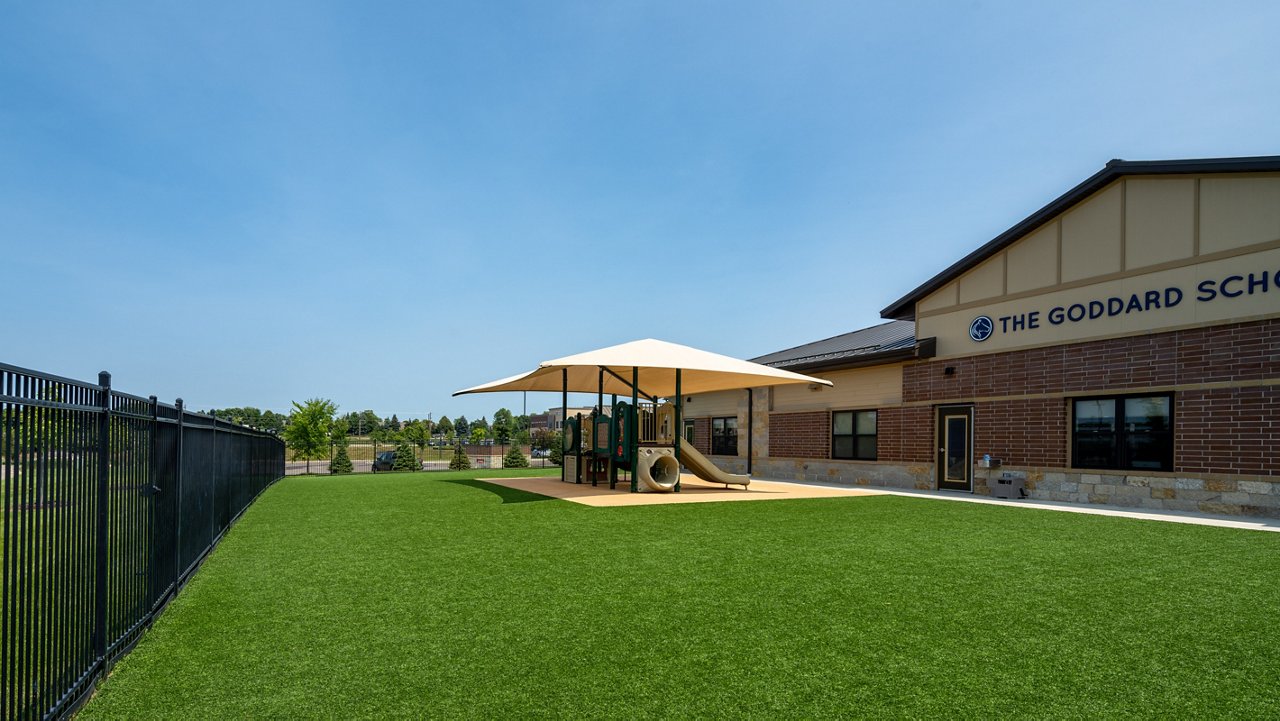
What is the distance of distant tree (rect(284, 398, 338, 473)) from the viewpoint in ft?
102

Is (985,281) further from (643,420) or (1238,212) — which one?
(643,420)

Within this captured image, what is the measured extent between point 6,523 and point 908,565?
6.82 metres

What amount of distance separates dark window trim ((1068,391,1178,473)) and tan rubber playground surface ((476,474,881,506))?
404 cm

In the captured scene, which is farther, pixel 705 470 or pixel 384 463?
pixel 384 463

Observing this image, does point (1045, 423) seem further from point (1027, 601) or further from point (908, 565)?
point (1027, 601)

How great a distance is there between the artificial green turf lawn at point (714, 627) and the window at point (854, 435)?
32.6 ft

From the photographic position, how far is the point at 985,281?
16.1 metres

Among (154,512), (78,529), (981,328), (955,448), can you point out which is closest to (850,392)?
(955,448)

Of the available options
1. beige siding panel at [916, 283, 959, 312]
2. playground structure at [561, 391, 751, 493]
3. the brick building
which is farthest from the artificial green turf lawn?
beige siding panel at [916, 283, 959, 312]

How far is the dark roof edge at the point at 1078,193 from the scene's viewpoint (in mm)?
11672

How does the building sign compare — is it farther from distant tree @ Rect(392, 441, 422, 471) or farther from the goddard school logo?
distant tree @ Rect(392, 441, 422, 471)

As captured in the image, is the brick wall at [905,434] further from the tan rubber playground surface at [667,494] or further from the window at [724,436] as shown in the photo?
the window at [724,436]

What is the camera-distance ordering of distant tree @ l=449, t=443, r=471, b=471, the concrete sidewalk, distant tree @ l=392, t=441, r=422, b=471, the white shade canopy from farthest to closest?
distant tree @ l=392, t=441, r=422, b=471 → distant tree @ l=449, t=443, r=471, b=471 → the white shade canopy → the concrete sidewalk

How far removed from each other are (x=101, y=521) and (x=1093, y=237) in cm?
1621
